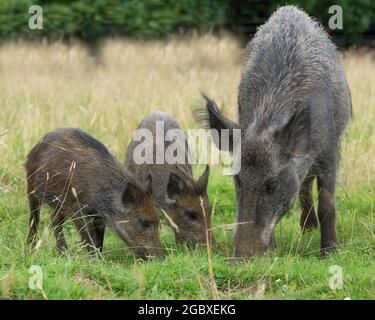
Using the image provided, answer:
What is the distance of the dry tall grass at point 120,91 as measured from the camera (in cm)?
1002

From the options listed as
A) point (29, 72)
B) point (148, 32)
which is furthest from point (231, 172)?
point (148, 32)

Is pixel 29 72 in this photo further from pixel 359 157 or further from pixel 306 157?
pixel 306 157

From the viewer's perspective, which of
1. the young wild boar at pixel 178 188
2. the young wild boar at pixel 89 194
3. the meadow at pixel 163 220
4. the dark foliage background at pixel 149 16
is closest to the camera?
the meadow at pixel 163 220

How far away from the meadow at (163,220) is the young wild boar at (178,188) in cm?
23

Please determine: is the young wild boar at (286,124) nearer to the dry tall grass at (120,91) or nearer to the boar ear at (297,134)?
the boar ear at (297,134)

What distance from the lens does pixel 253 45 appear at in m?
8.59

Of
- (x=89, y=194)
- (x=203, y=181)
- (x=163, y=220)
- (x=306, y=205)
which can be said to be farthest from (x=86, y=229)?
(x=306, y=205)

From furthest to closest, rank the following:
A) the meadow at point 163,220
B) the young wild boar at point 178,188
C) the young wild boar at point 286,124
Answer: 1. the young wild boar at point 178,188
2. the young wild boar at point 286,124
3. the meadow at point 163,220

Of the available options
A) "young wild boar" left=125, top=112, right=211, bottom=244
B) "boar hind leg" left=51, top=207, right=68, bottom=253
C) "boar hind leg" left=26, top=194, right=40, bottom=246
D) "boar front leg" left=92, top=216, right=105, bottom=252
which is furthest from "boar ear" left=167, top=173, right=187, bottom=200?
"boar hind leg" left=26, top=194, right=40, bottom=246

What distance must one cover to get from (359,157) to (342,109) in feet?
6.65

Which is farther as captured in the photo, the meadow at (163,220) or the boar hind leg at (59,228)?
the boar hind leg at (59,228)

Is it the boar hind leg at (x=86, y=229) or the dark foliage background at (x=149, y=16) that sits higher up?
the dark foliage background at (x=149, y=16)

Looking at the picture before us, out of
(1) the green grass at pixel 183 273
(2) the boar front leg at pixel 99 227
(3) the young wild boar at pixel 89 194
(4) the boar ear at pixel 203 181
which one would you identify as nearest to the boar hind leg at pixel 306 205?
(1) the green grass at pixel 183 273
